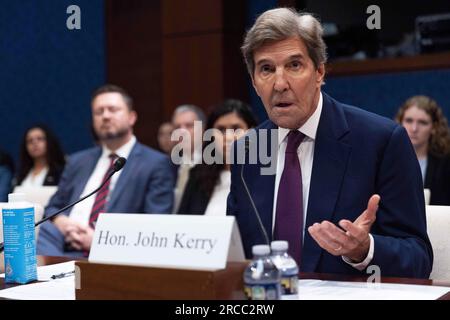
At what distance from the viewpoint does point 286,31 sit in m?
1.89

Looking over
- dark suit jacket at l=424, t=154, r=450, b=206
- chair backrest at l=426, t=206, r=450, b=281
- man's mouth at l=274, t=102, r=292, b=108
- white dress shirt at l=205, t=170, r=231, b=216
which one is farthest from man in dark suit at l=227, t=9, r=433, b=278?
dark suit jacket at l=424, t=154, r=450, b=206

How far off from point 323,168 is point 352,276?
0.36m

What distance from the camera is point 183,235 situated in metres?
1.30

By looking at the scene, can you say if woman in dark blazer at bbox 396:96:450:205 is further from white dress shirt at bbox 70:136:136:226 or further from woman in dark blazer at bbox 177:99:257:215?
white dress shirt at bbox 70:136:136:226

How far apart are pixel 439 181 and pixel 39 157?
11.7 feet

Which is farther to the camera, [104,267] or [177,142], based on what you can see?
[177,142]

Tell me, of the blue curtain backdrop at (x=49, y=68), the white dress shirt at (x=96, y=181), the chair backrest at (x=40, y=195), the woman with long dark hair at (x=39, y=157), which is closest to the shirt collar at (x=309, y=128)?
the white dress shirt at (x=96, y=181)

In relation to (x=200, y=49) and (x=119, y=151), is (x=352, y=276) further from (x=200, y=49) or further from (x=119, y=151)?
(x=200, y=49)

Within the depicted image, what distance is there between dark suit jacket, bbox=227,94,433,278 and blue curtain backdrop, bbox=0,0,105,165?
569cm

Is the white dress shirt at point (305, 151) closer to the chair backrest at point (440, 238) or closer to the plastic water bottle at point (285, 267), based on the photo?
the chair backrest at point (440, 238)

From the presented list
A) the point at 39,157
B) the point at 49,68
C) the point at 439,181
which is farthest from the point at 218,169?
the point at 49,68

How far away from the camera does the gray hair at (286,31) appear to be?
6.20 ft

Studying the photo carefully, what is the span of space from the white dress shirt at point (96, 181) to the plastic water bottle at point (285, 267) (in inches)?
101
